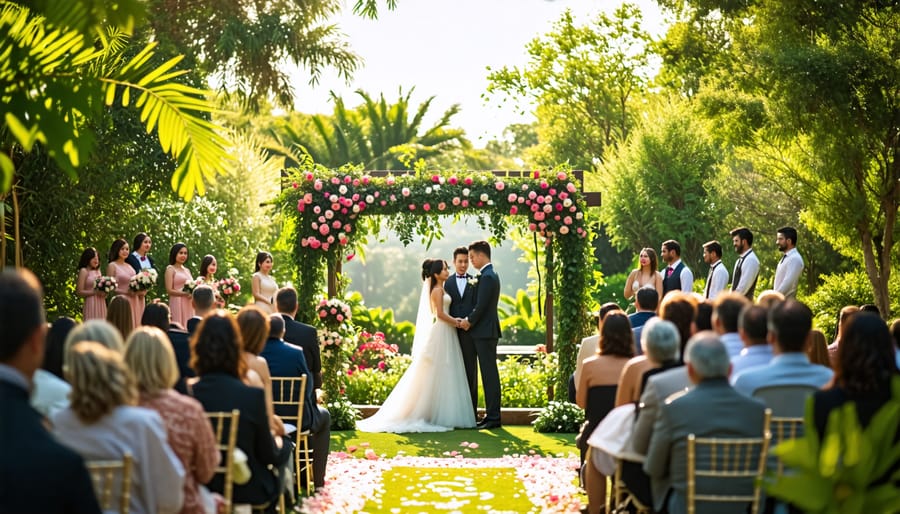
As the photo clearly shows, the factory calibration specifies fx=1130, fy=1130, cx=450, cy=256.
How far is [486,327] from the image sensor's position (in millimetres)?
12828

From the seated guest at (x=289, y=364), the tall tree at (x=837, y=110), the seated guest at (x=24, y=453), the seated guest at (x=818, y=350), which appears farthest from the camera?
the tall tree at (x=837, y=110)

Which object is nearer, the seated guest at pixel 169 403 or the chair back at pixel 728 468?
the seated guest at pixel 169 403

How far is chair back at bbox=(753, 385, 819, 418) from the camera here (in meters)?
5.59

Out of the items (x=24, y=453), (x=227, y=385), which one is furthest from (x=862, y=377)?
(x=24, y=453)

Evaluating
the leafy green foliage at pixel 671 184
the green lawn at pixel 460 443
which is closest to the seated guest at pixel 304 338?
the green lawn at pixel 460 443

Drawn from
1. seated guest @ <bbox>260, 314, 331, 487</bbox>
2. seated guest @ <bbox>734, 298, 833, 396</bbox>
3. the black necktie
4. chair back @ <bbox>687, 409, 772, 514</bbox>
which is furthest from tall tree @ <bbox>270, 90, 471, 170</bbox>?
chair back @ <bbox>687, 409, 772, 514</bbox>

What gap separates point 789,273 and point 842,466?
7.08 metres

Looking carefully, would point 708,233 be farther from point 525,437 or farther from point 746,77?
point 525,437

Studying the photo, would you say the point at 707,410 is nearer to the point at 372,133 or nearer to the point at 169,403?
the point at 169,403

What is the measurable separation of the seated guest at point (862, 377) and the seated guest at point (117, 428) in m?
2.82

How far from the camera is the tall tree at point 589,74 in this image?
42.5 meters

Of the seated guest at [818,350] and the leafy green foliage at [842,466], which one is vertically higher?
the seated guest at [818,350]

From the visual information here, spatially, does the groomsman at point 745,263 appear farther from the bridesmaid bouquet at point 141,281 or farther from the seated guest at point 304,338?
the bridesmaid bouquet at point 141,281

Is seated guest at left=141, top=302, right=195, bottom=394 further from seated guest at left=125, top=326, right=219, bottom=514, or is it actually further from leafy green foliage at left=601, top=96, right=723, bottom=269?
leafy green foliage at left=601, top=96, right=723, bottom=269
